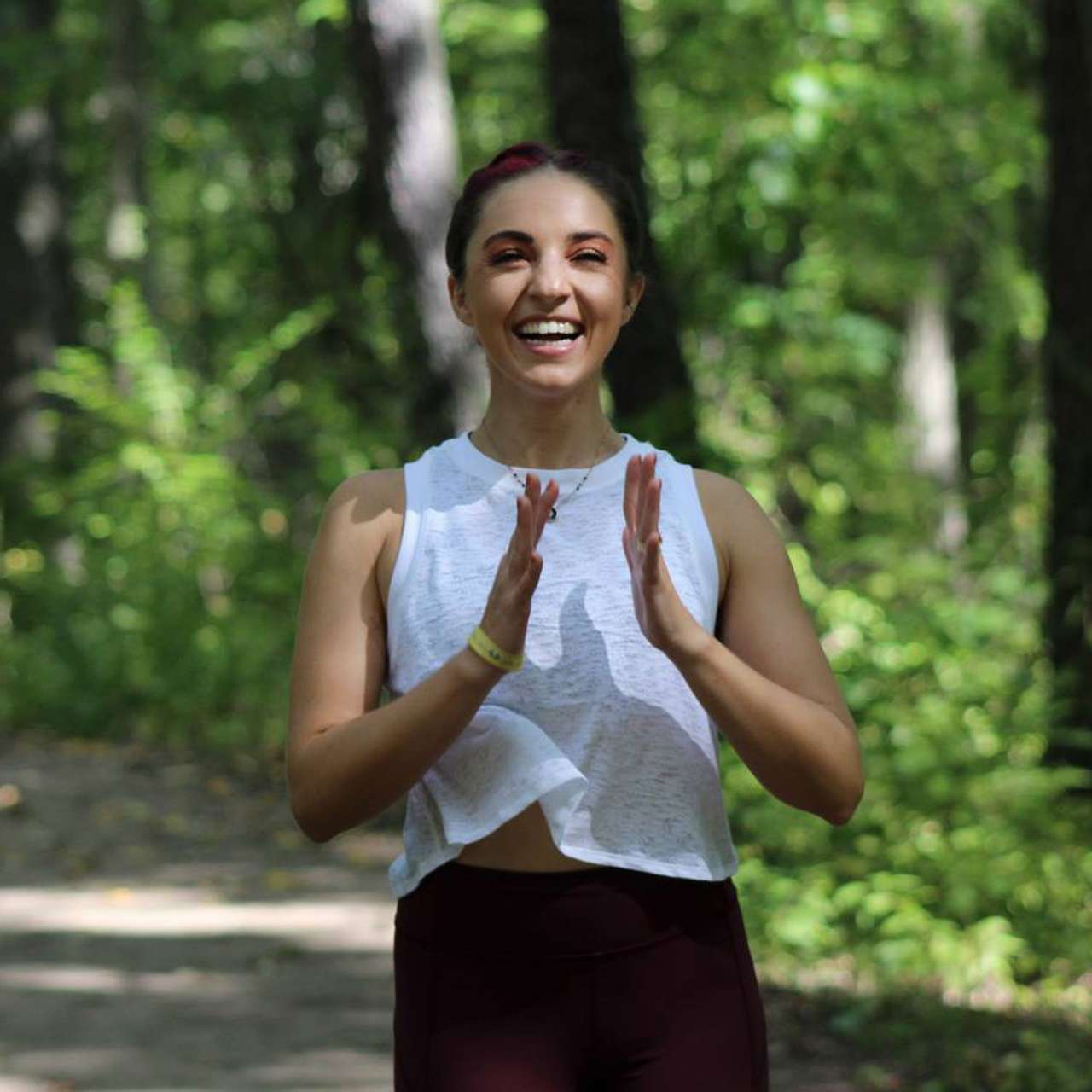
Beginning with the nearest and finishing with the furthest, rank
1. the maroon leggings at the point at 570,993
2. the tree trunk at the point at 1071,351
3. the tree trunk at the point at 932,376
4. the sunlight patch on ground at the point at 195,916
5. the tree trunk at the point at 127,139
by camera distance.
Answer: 1. the maroon leggings at the point at 570,993
2. the sunlight patch on ground at the point at 195,916
3. the tree trunk at the point at 1071,351
4. the tree trunk at the point at 127,139
5. the tree trunk at the point at 932,376

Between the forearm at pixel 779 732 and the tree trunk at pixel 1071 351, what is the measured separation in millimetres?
7193

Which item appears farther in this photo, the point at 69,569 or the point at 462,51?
the point at 462,51

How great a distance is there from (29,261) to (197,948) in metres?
12.5

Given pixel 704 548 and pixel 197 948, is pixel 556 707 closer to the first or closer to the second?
pixel 704 548

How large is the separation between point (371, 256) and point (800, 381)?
2833mm

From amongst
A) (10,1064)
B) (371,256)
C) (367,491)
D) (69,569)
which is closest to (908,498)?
(371,256)

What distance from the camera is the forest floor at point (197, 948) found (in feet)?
19.7

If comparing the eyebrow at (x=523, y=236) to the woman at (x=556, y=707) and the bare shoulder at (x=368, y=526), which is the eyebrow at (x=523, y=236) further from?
the bare shoulder at (x=368, y=526)

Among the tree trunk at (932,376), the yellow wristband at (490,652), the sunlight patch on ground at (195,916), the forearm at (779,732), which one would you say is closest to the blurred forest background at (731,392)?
the sunlight patch on ground at (195,916)

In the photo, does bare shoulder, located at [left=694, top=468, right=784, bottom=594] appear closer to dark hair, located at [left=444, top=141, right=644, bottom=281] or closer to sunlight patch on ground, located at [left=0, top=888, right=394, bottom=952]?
dark hair, located at [left=444, top=141, right=644, bottom=281]

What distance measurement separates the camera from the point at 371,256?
11219 mm

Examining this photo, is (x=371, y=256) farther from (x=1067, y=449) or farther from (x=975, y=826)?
(x=975, y=826)

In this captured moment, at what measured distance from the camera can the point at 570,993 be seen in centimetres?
249

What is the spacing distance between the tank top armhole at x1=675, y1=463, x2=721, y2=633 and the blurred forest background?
329cm
